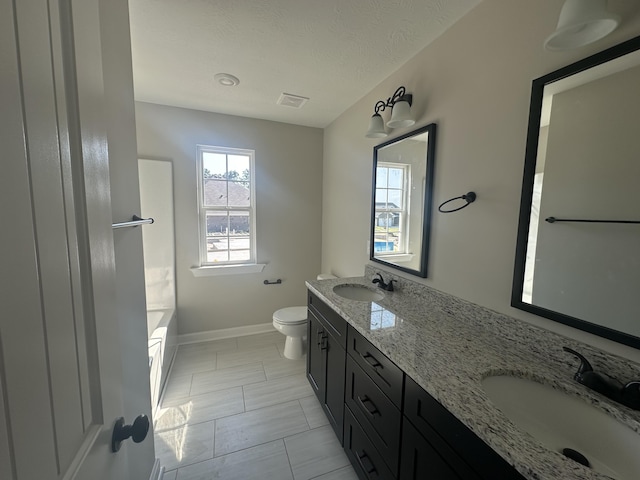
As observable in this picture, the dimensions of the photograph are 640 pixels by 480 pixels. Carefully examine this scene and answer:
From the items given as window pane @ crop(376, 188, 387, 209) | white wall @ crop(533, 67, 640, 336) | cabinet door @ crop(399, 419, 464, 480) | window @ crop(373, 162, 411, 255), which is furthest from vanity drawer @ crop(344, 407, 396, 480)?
window pane @ crop(376, 188, 387, 209)

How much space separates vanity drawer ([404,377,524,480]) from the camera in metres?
0.67

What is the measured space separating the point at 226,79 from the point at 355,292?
75.1 inches

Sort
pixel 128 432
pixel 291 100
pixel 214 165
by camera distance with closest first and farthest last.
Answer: pixel 128 432 → pixel 291 100 → pixel 214 165

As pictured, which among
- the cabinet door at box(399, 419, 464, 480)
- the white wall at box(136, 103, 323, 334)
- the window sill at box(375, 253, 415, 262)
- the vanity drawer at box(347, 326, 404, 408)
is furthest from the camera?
the white wall at box(136, 103, 323, 334)

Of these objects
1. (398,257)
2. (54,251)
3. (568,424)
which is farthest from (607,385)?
(54,251)

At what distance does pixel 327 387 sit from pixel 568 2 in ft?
6.85

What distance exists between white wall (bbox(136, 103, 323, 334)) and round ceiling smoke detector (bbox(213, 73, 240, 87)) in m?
0.68

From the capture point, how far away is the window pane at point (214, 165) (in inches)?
107

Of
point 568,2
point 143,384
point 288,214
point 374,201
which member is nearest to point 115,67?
point 143,384

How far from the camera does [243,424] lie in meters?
1.75

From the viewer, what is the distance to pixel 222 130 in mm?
2688

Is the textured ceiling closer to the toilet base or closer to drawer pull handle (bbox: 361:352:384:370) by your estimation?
drawer pull handle (bbox: 361:352:384:370)

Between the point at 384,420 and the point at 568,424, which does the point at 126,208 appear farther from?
the point at 568,424

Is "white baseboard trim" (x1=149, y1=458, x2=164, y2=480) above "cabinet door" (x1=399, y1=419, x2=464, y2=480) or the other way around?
the other way around
